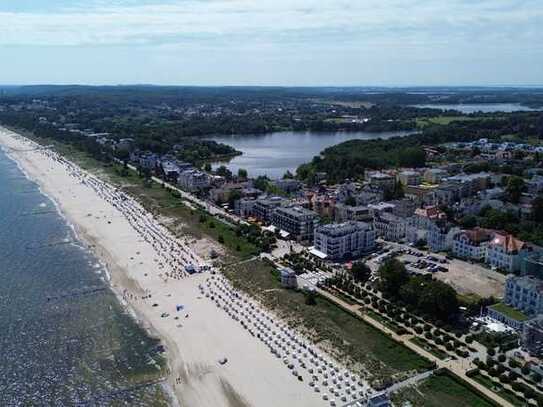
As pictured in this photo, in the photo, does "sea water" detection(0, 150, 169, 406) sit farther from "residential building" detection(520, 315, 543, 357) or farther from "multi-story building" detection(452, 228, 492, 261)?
"multi-story building" detection(452, 228, 492, 261)

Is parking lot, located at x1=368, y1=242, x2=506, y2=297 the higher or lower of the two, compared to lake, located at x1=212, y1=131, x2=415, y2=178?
higher

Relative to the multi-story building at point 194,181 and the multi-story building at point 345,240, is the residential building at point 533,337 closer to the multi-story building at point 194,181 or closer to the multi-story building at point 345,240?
the multi-story building at point 345,240

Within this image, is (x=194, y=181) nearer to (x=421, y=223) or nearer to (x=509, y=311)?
(x=421, y=223)

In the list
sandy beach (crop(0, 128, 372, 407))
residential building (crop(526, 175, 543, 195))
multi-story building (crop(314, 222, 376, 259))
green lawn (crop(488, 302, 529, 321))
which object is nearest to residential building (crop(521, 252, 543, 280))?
green lawn (crop(488, 302, 529, 321))

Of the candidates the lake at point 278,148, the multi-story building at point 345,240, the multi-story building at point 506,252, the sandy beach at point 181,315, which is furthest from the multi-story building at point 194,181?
the multi-story building at point 506,252

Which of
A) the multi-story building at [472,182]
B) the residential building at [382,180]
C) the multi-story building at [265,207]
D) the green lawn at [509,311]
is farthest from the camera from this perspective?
the residential building at [382,180]

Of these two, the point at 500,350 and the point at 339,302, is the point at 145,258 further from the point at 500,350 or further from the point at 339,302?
the point at 500,350

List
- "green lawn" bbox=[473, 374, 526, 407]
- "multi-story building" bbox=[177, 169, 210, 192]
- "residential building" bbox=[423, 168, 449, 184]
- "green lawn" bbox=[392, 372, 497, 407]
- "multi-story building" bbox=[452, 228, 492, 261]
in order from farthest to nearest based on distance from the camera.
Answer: "residential building" bbox=[423, 168, 449, 184], "multi-story building" bbox=[177, 169, 210, 192], "multi-story building" bbox=[452, 228, 492, 261], "green lawn" bbox=[392, 372, 497, 407], "green lawn" bbox=[473, 374, 526, 407]
